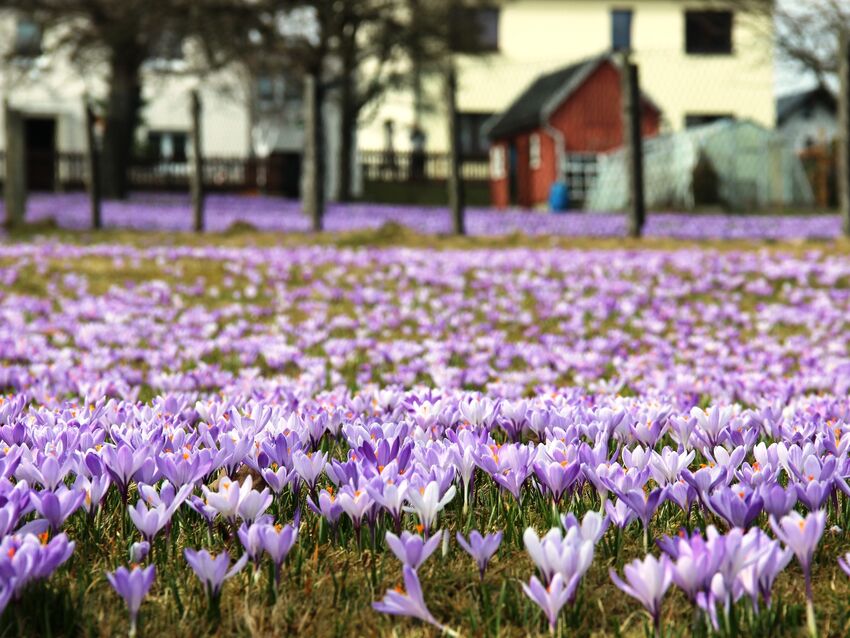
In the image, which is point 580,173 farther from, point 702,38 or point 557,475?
point 557,475

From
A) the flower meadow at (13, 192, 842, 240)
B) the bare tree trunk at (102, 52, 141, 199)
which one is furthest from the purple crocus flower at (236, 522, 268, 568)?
the bare tree trunk at (102, 52, 141, 199)

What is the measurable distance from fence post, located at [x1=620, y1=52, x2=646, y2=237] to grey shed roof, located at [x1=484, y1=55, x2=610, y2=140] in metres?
21.7

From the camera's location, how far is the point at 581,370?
6.65 metres

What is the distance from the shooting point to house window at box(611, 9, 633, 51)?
166 ft

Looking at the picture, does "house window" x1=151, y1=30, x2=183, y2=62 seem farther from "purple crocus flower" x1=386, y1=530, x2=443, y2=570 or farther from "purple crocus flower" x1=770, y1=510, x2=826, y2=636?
"purple crocus flower" x1=770, y1=510, x2=826, y2=636

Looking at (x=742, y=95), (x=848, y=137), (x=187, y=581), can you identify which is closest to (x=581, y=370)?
(x=187, y=581)

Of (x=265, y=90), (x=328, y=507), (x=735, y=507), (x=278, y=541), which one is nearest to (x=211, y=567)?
(x=278, y=541)

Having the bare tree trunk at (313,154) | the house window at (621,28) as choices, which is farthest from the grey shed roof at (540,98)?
the bare tree trunk at (313,154)

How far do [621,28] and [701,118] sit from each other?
20.8 feet

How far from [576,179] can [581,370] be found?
103ft

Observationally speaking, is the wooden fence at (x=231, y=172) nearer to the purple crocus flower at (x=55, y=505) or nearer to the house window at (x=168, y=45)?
the house window at (x=168, y=45)

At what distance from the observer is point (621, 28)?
50.9m

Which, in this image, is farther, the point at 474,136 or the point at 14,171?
the point at 474,136

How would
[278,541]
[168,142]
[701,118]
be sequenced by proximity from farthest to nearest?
[701,118] < [168,142] < [278,541]
